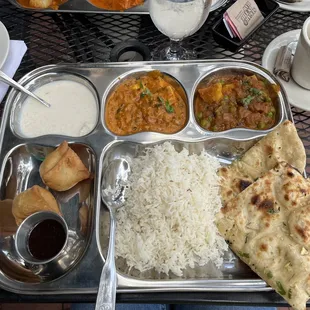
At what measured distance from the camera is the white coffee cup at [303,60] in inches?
77.2

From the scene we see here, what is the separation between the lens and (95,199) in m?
1.82

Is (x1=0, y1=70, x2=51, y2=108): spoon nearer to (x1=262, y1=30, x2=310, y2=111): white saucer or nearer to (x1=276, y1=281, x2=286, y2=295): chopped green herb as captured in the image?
(x1=262, y1=30, x2=310, y2=111): white saucer

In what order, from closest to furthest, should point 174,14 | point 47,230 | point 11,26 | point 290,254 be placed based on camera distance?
point 290,254 → point 47,230 → point 174,14 → point 11,26

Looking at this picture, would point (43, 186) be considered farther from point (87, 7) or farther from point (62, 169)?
point (87, 7)

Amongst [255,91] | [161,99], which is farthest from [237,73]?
[161,99]

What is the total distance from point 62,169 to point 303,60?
151cm

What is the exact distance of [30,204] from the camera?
5.77ft

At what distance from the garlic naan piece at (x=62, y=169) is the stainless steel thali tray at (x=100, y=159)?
9 cm

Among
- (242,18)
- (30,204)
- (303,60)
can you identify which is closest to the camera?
(30,204)

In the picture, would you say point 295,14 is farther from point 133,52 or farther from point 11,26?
point 11,26

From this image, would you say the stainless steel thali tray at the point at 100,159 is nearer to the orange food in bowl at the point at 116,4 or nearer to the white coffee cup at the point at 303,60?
the white coffee cup at the point at 303,60

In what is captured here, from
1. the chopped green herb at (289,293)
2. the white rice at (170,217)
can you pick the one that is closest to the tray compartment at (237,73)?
the white rice at (170,217)

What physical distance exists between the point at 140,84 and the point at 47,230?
1.06m

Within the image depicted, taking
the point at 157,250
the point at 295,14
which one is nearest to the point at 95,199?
the point at 157,250
